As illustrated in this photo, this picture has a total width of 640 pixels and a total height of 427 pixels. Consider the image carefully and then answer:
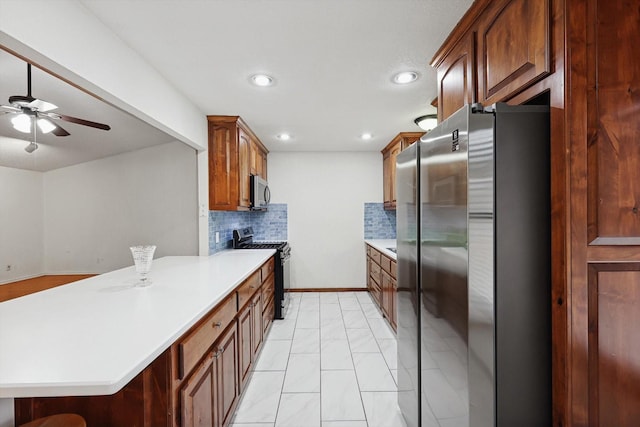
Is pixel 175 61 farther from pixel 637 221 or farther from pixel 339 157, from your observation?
pixel 339 157

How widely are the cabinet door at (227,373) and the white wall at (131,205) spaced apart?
1566 millimetres

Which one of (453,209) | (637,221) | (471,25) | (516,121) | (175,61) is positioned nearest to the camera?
(637,221)

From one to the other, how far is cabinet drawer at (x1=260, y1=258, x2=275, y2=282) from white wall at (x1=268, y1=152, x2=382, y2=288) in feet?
4.61

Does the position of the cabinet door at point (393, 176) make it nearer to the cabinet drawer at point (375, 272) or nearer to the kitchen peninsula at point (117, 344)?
the cabinet drawer at point (375, 272)

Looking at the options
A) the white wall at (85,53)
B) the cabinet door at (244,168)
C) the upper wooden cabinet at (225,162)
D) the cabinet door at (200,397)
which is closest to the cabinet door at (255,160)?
the cabinet door at (244,168)

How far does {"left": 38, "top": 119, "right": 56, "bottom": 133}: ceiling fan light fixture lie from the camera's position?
196 cm

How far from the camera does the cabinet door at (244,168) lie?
124 inches

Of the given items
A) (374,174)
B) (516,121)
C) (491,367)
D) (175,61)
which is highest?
(175,61)

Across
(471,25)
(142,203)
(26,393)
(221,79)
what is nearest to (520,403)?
(26,393)

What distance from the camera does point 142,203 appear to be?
3357mm

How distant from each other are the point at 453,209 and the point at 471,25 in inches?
38.0

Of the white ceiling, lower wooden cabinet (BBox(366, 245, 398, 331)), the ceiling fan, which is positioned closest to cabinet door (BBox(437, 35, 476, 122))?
the white ceiling

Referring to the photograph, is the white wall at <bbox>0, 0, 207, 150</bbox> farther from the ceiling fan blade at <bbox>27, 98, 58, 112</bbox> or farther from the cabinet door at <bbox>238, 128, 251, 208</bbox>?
the cabinet door at <bbox>238, 128, 251, 208</bbox>

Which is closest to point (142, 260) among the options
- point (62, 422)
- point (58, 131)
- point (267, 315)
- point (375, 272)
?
point (62, 422)
